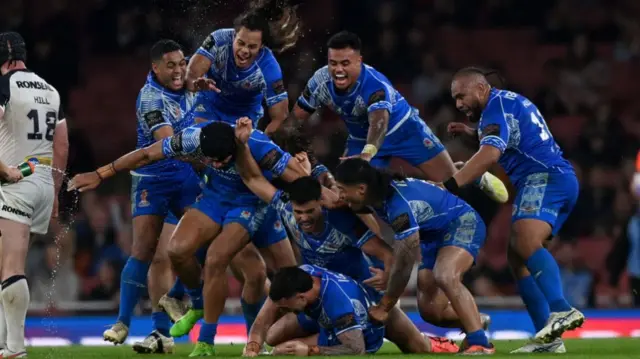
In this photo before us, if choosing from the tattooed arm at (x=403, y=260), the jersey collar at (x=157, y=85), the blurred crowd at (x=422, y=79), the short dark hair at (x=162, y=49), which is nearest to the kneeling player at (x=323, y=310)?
the tattooed arm at (x=403, y=260)

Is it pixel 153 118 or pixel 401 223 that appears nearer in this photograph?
pixel 401 223

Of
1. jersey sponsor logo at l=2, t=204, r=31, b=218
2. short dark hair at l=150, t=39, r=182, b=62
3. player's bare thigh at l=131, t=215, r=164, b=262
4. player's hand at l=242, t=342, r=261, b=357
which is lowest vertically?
player's hand at l=242, t=342, r=261, b=357

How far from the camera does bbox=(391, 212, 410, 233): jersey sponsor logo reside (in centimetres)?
1036

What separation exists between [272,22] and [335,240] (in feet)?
9.52

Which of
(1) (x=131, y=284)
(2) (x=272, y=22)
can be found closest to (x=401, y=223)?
(1) (x=131, y=284)

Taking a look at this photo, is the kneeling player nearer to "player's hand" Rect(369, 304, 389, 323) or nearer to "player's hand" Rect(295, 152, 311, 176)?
"player's hand" Rect(369, 304, 389, 323)

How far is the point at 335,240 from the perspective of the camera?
11117 millimetres

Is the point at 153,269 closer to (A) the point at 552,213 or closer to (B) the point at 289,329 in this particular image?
(B) the point at 289,329

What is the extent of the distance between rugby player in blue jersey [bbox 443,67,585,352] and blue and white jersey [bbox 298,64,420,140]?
681mm

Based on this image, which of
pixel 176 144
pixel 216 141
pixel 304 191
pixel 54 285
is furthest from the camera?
pixel 54 285

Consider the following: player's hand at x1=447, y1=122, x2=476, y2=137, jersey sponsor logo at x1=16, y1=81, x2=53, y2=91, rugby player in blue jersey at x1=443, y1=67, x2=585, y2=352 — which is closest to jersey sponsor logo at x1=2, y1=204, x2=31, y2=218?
jersey sponsor logo at x1=16, y1=81, x2=53, y2=91

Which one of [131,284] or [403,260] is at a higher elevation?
[403,260]

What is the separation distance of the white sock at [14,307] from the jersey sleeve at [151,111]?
233 centimetres

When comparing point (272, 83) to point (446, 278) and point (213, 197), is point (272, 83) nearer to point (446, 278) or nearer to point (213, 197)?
point (213, 197)
